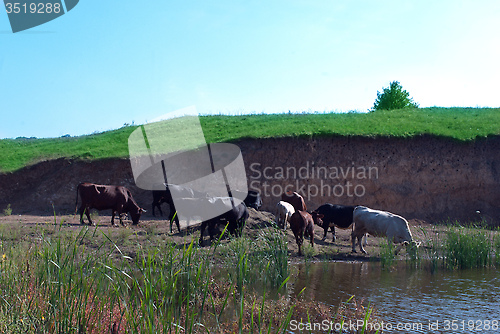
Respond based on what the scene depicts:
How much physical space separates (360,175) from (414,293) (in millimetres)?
16930

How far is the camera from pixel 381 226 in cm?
1612

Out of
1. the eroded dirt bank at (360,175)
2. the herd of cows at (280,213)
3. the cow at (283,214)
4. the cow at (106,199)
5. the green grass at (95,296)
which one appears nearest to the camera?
the green grass at (95,296)

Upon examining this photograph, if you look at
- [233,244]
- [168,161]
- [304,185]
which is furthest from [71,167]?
[233,244]

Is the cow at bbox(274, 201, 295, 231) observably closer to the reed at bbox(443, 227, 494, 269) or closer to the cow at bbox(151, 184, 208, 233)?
the cow at bbox(151, 184, 208, 233)

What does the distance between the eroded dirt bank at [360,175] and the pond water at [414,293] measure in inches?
486

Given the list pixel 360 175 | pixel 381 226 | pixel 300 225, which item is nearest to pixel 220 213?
pixel 300 225

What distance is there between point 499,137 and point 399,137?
656cm

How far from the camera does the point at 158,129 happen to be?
34.9 m

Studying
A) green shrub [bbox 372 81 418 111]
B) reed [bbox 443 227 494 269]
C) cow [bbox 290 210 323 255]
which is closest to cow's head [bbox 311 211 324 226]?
cow [bbox 290 210 323 255]

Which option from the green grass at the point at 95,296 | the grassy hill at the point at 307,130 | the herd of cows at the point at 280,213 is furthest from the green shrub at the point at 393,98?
the green grass at the point at 95,296

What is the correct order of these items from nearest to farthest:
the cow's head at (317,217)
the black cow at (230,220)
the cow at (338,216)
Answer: the black cow at (230,220), the cow's head at (317,217), the cow at (338,216)

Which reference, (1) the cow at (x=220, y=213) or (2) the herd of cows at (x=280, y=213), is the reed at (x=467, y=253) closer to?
(2) the herd of cows at (x=280, y=213)

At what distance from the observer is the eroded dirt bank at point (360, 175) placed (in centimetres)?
2612

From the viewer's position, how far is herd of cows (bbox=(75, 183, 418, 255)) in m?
15.6
